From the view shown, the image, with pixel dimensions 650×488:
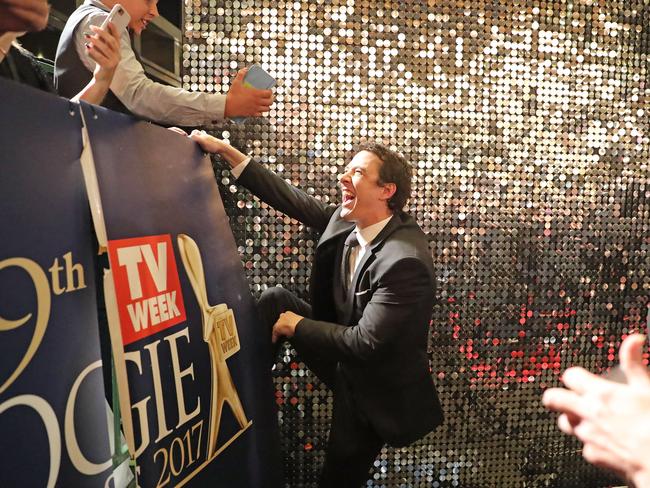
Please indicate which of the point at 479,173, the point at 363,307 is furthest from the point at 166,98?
the point at 479,173

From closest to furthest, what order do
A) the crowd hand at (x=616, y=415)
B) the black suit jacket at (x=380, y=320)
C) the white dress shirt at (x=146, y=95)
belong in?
the crowd hand at (x=616, y=415) → the white dress shirt at (x=146, y=95) → the black suit jacket at (x=380, y=320)

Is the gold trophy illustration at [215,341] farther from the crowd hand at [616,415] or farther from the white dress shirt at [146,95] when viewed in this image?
the crowd hand at [616,415]

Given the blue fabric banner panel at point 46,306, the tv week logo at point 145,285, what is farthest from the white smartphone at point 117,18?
the tv week logo at point 145,285

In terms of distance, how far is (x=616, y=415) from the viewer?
73cm

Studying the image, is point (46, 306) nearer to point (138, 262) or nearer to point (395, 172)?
point (138, 262)

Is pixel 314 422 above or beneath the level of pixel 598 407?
beneath

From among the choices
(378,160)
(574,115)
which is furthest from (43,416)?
(574,115)

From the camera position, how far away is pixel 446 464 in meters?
2.44

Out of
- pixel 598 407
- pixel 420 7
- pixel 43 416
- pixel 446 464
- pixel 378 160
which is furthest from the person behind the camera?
pixel 446 464

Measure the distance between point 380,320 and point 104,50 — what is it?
121cm

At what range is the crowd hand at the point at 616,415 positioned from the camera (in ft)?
2.29

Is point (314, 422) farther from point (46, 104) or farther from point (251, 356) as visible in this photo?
point (46, 104)

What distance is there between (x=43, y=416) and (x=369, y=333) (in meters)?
1.10

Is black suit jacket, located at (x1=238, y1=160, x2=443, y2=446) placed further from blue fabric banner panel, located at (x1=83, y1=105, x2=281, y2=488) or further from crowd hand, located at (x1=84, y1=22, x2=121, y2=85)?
crowd hand, located at (x1=84, y1=22, x2=121, y2=85)
